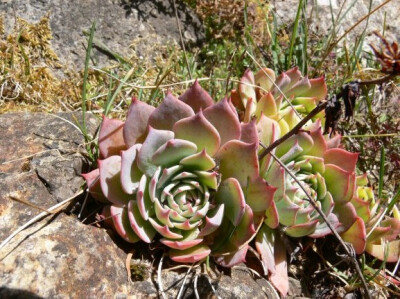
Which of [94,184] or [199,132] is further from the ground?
[199,132]

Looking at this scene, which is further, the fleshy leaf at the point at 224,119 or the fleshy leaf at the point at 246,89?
the fleshy leaf at the point at 246,89

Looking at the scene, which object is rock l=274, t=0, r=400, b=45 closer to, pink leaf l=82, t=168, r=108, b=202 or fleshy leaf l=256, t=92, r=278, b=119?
fleshy leaf l=256, t=92, r=278, b=119

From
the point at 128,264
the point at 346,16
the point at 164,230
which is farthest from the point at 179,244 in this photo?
the point at 346,16

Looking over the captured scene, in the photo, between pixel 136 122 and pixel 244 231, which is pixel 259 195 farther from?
pixel 136 122

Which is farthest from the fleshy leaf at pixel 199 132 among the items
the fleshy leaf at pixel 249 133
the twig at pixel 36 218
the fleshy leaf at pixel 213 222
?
the twig at pixel 36 218

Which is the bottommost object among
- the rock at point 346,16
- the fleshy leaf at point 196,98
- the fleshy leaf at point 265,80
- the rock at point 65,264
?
the rock at point 65,264

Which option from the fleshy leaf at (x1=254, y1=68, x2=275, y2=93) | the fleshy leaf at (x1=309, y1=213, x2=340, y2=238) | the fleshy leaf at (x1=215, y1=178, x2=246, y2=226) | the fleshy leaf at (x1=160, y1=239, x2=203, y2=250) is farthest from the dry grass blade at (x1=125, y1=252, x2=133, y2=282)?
the fleshy leaf at (x1=254, y1=68, x2=275, y2=93)

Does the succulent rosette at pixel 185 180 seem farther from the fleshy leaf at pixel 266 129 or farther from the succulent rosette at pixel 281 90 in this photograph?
the succulent rosette at pixel 281 90
